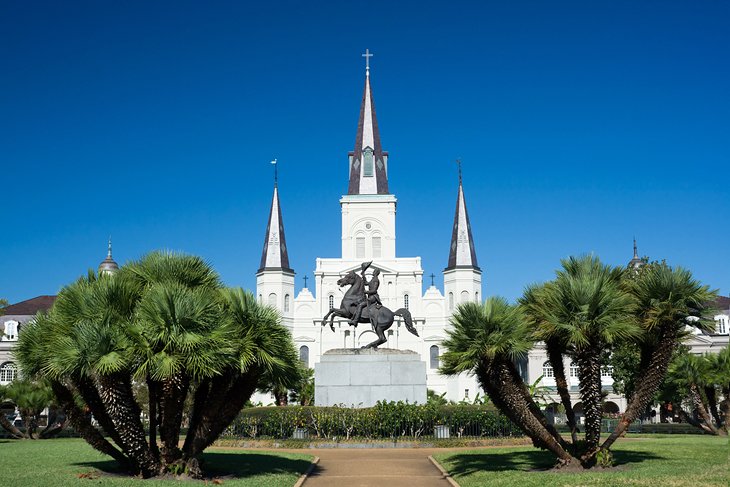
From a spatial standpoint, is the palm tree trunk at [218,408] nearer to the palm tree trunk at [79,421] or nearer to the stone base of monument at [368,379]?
the palm tree trunk at [79,421]

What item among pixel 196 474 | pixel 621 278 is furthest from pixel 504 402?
pixel 196 474

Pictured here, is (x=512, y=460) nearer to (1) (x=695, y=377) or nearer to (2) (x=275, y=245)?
(1) (x=695, y=377)

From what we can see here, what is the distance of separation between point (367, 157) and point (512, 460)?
8105 cm

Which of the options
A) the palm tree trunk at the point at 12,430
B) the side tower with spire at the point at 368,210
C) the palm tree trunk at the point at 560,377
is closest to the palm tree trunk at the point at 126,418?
the palm tree trunk at the point at 560,377

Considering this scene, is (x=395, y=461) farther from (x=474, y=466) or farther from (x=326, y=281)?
(x=326, y=281)

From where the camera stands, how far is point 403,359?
28359 millimetres

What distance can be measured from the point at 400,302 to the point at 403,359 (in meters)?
66.3

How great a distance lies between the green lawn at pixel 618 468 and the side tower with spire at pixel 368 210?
74361 mm

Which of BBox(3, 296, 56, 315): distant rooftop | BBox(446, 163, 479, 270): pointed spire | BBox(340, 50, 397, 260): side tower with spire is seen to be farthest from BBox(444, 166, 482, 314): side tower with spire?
BBox(3, 296, 56, 315): distant rooftop

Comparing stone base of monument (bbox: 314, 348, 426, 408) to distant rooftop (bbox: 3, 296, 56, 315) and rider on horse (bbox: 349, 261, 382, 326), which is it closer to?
rider on horse (bbox: 349, 261, 382, 326)

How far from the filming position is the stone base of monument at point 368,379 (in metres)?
28.0

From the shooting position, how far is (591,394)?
16.6 metres

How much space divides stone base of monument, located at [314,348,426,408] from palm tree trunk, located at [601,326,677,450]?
449 inches

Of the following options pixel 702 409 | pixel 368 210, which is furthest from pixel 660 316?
pixel 368 210
